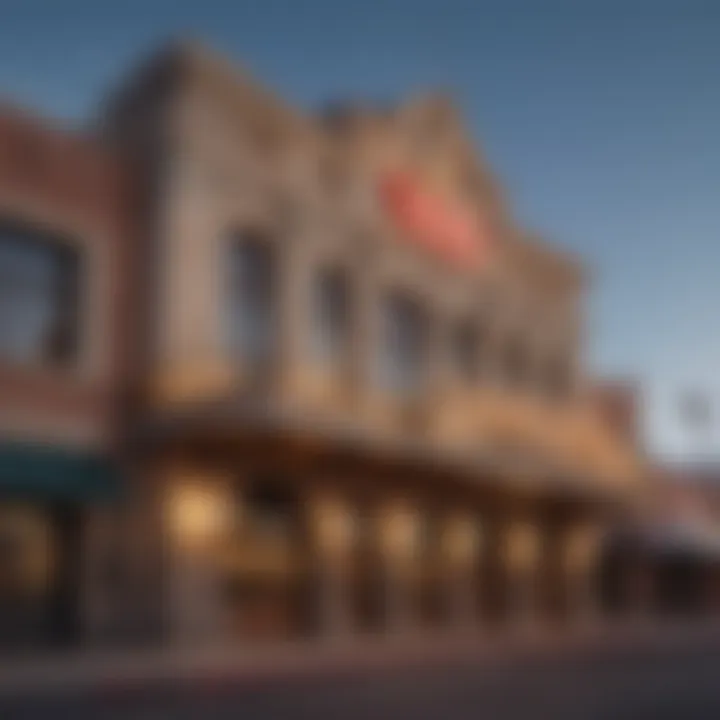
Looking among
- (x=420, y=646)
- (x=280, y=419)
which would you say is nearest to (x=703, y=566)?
(x=420, y=646)

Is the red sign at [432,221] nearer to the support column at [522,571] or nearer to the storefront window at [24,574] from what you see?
the support column at [522,571]

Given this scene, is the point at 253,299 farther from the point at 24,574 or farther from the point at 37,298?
the point at 24,574

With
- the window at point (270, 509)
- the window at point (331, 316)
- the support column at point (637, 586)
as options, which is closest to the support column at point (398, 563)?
the window at point (270, 509)

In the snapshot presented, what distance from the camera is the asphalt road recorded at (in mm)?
9453

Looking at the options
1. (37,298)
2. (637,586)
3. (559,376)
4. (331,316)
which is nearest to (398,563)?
(331,316)

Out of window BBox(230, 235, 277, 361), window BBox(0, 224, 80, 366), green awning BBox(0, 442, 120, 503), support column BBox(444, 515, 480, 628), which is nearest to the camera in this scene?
green awning BBox(0, 442, 120, 503)

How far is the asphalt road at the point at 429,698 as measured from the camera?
9453mm

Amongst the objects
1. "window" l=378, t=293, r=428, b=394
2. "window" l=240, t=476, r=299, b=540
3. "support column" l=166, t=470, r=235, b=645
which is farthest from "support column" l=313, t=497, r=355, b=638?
"window" l=378, t=293, r=428, b=394

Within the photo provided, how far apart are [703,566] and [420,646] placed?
21277mm

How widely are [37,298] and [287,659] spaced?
625cm

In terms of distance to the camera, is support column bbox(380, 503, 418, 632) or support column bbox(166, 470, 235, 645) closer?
support column bbox(166, 470, 235, 645)

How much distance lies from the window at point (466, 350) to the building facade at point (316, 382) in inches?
2.0

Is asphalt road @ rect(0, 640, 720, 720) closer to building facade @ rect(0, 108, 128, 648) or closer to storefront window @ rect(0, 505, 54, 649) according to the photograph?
storefront window @ rect(0, 505, 54, 649)

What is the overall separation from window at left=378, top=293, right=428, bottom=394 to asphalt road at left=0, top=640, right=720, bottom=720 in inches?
319
